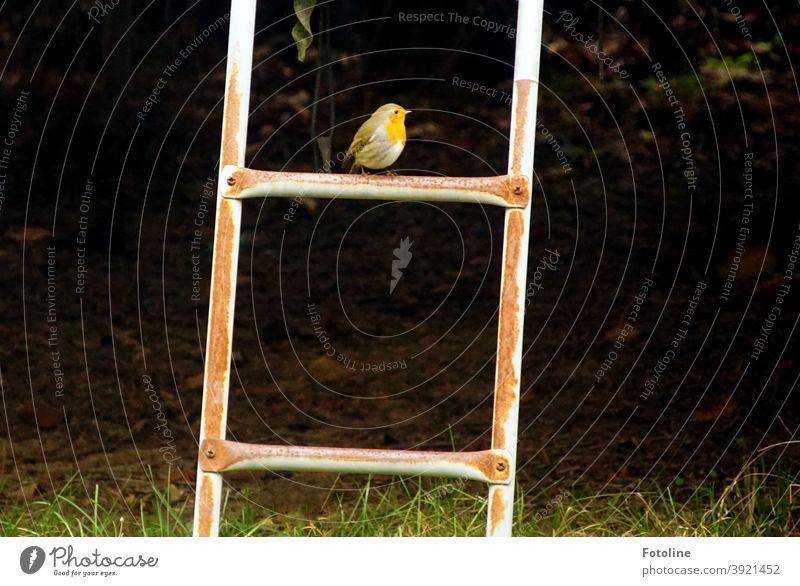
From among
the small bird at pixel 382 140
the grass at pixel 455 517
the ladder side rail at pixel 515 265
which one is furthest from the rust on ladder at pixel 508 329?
the grass at pixel 455 517

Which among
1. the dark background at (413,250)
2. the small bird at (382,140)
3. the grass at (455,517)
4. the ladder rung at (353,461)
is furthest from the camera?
the dark background at (413,250)

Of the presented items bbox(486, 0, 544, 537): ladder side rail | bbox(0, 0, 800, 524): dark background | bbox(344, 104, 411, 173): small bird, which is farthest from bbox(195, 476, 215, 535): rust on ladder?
bbox(0, 0, 800, 524): dark background

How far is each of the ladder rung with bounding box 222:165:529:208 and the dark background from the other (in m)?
1.35

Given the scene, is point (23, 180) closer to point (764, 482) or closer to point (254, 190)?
point (254, 190)

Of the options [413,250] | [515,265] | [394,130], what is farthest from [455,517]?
[413,250]

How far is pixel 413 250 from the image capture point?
4.10 m

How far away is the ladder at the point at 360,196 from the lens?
81.3 inches

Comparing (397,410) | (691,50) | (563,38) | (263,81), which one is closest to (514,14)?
(563,38)

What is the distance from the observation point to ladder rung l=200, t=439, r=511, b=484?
2.06 metres

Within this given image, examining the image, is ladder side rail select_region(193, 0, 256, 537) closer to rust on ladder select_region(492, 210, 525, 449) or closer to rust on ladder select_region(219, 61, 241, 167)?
rust on ladder select_region(219, 61, 241, 167)

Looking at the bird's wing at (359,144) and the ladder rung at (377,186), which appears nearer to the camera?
the ladder rung at (377,186)

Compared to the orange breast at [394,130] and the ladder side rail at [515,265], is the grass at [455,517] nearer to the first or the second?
the ladder side rail at [515,265]

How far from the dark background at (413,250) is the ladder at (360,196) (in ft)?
3.84

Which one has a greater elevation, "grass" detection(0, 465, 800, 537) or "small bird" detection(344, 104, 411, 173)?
"small bird" detection(344, 104, 411, 173)
